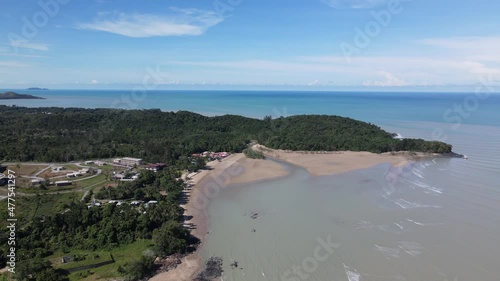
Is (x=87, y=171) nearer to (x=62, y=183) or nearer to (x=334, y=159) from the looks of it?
(x=62, y=183)

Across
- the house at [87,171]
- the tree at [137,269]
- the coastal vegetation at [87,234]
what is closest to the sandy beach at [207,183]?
the tree at [137,269]

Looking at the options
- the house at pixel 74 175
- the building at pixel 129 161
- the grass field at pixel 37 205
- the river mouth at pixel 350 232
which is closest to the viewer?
the river mouth at pixel 350 232

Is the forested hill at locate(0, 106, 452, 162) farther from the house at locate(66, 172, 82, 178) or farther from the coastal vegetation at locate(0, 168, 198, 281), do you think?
the coastal vegetation at locate(0, 168, 198, 281)

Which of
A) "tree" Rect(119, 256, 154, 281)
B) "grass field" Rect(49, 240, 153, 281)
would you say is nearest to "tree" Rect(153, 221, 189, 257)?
"grass field" Rect(49, 240, 153, 281)

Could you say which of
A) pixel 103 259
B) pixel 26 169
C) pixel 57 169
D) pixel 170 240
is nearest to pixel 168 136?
pixel 57 169

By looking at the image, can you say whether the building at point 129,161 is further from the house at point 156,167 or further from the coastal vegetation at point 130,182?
the coastal vegetation at point 130,182
